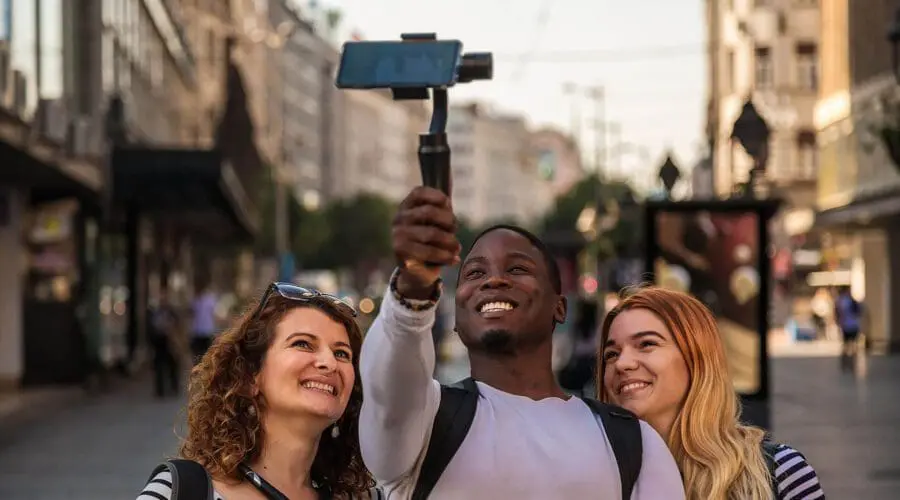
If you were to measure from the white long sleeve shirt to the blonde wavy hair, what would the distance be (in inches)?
24.1

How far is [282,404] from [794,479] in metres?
1.36

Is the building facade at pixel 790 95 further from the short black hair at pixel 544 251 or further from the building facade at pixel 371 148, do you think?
the building facade at pixel 371 148

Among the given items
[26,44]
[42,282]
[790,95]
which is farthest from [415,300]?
[790,95]

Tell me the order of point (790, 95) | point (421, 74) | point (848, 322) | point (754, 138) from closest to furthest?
point (421, 74)
point (754, 138)
point (848, 322)
point (790, 95)

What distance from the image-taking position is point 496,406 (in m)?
3.91

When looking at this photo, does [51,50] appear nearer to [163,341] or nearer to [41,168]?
[41,168]

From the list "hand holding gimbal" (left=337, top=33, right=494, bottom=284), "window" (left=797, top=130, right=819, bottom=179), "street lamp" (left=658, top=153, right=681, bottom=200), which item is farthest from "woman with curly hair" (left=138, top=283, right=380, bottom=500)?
"window" (left=797, top=130, right=819, bottom=179)

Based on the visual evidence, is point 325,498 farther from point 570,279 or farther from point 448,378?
point 570,279

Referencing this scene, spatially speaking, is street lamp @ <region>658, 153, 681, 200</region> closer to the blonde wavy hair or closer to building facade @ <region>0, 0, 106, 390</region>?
building facade @ <region>0, 0, 106, 390</region>

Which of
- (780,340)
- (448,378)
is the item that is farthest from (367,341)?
(780,340)

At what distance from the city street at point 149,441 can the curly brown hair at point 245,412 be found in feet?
32.7

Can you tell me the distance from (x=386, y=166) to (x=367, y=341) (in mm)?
184819

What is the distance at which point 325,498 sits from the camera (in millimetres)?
4305

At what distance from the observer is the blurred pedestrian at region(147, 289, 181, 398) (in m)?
27.9
